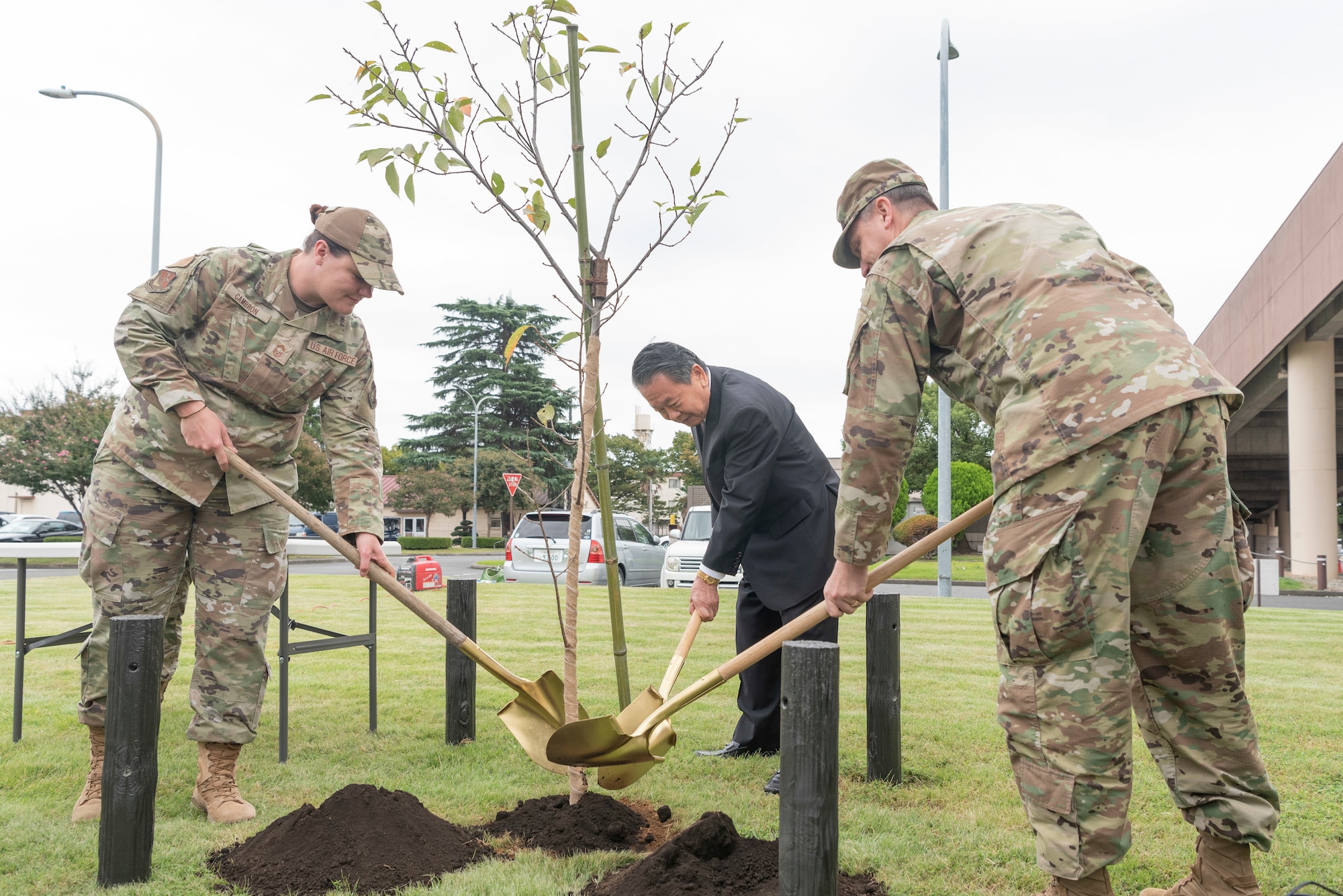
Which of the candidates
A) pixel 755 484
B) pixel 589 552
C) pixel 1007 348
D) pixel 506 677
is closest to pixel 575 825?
pixel 506 677

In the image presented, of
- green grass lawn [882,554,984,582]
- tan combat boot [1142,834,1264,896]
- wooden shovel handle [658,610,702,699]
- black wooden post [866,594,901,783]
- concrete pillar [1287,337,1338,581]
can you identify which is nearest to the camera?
tan combat boot [1142,834,1264,896]

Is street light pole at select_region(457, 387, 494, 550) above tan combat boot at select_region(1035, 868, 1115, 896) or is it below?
above

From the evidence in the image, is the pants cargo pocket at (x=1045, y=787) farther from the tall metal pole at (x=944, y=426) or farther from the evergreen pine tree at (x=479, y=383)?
the evergreen pine tree at (x=479, y=383)

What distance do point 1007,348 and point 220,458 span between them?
258 cm

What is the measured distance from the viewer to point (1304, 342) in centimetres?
1917

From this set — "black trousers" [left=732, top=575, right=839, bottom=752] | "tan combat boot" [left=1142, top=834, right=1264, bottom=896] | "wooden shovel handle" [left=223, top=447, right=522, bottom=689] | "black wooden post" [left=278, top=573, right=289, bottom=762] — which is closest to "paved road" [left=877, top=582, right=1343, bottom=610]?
"black trousers" [left=732, top=575, right=839, bottom=752]

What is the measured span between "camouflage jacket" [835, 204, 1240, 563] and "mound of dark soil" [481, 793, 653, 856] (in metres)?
1.36

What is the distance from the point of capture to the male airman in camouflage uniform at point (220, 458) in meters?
3.20

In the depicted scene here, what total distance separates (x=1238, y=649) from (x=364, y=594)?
11.9 meters

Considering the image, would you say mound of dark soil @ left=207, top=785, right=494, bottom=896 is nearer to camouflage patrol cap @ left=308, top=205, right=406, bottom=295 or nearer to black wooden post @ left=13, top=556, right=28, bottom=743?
camouflage patrol cap @ left=308, top=205, right=406, bottom=295

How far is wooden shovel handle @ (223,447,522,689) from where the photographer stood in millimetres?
3061

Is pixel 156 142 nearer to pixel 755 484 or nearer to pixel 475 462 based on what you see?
pixel 755 484

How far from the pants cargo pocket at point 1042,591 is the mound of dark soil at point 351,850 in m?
1.81

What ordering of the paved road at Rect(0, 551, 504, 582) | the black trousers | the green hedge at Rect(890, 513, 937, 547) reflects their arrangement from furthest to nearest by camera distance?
1. the green hedge at Rect(890, 513, 937, 547)
2. the paved road at Rect(0, 551, 504, 582)
3. the black trousers
